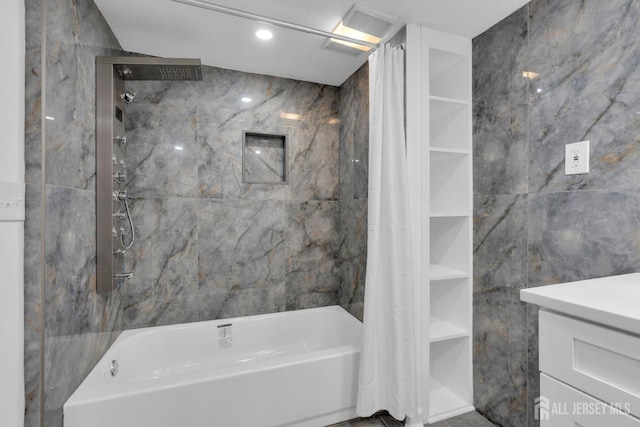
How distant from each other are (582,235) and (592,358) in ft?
2.58

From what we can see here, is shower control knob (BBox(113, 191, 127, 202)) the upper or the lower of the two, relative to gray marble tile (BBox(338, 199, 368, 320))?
upper

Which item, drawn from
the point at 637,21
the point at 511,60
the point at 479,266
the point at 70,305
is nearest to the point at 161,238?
the point at 70,305

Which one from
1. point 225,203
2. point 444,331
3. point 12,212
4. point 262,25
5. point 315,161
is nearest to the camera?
point 12,212

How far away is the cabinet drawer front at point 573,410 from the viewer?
66 centimetres

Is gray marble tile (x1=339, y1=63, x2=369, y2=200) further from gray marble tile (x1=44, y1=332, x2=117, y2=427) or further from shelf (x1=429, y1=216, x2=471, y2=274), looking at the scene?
gray marble tile (x1=44, y1=332, x2=117, y2=427)

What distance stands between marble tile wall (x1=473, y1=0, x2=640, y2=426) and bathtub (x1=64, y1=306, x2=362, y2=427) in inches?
33.3

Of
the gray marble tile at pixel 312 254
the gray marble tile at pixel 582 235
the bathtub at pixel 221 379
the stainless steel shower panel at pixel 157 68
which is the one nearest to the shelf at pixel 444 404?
the bathtub at pixel 221 379

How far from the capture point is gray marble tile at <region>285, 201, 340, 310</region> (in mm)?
2469

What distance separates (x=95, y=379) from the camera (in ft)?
4.68

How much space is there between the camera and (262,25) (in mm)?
1705

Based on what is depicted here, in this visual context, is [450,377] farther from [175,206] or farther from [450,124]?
[175,206]

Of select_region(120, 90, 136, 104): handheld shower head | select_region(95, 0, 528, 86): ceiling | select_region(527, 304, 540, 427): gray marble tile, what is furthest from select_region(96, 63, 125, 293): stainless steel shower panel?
select_region(527, 304, 540, 427): gray marble tile

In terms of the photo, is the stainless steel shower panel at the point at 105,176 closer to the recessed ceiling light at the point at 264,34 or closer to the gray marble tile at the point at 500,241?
the recessed ceiling light at the point at 264,34

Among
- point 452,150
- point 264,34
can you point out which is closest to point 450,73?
point 452,150
